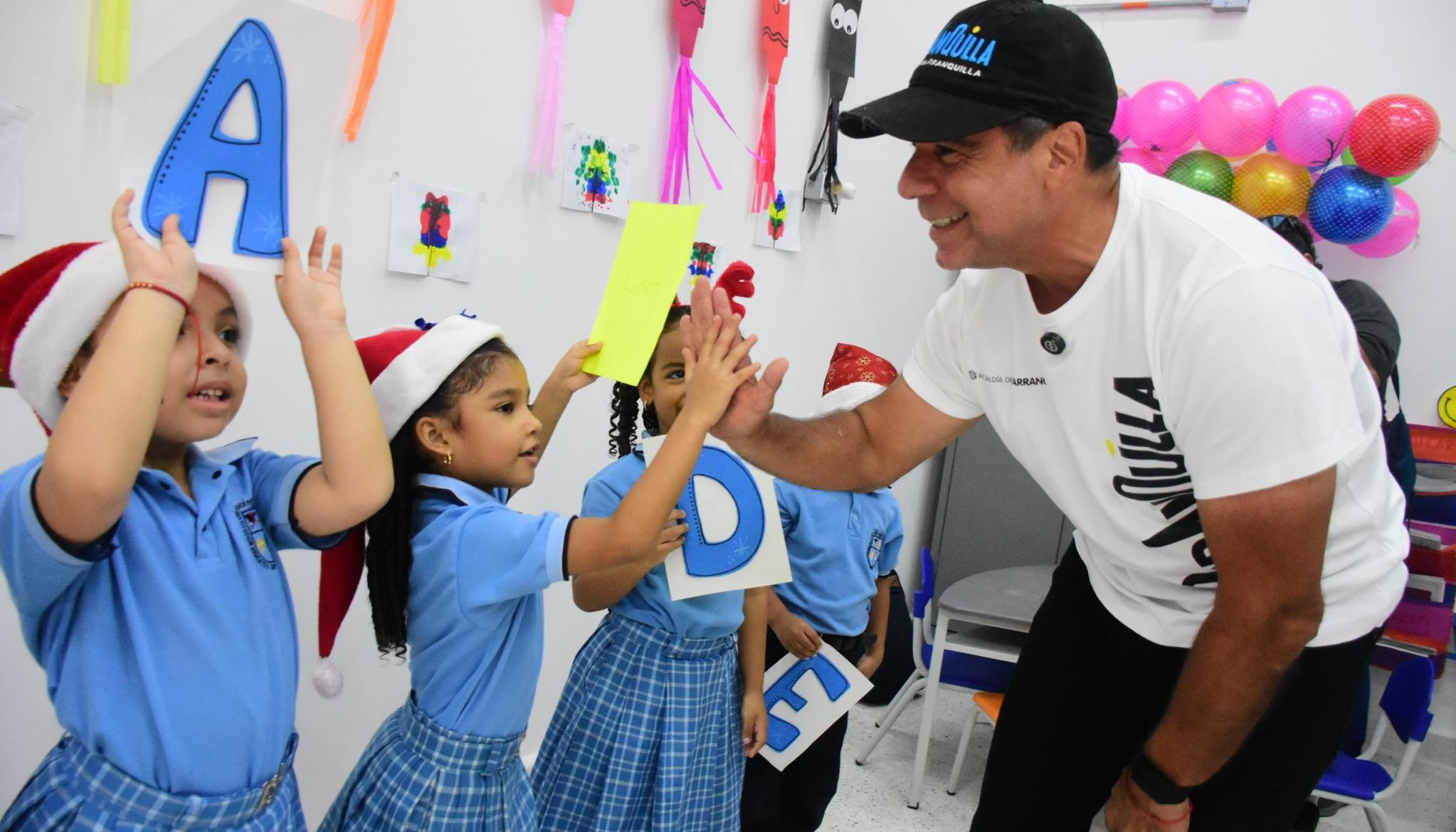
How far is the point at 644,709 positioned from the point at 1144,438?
0.91 m

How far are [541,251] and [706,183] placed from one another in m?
0.69

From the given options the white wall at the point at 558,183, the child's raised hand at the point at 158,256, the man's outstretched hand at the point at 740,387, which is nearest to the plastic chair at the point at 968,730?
the white wall at the point at 558,183

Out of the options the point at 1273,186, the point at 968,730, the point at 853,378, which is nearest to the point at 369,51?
the point at 853,378

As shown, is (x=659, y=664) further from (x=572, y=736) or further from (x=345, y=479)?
(x=345, y=479)

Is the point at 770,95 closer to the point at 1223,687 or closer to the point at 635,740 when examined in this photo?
the point at 635,740

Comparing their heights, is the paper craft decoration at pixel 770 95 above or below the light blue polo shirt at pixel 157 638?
above

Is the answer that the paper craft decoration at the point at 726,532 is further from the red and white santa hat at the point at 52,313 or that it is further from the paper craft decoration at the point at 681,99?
the paper craft decoration at the point at 681,99

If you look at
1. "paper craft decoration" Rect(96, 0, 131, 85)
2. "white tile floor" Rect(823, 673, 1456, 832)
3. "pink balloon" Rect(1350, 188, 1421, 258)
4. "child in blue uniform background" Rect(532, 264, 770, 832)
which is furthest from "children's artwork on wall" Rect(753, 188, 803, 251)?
"pink balloon" Rect(1350, 188, 1421, 258)

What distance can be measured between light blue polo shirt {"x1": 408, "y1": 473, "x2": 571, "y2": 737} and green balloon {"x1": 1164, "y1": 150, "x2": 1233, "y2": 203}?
10.4ft

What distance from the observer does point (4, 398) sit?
4.20 ft

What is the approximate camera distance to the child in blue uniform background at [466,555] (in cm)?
121

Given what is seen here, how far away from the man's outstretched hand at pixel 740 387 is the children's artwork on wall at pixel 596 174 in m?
0.94

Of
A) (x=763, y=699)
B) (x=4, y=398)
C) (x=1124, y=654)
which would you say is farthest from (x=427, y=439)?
(x=1124, y=654)

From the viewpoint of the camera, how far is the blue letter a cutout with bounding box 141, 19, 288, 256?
35.4 inches
